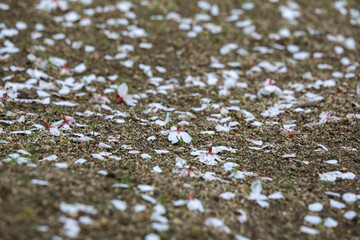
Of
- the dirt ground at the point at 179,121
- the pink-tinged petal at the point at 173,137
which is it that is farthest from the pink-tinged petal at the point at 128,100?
the pink-tinged petal at the point at 173,137

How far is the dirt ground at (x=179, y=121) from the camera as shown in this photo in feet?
8.50

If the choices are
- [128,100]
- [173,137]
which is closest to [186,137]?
[173,137]

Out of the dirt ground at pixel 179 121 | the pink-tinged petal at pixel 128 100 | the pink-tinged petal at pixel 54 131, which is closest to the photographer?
the dirt ground at pixel 179 121

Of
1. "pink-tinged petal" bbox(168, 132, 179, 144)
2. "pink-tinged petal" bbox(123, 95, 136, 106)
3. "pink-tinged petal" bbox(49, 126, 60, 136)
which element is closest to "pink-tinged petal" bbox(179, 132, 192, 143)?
"pink-tinged petal" bbox(168, 132, 179, 144)

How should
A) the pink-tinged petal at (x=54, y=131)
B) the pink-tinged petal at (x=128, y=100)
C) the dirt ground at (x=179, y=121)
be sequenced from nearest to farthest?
the dirt ground at (x=179, y=121)
the pink-tinged petal at (x=54, y=131)
the pink-tinged petal at (x=128, y=100)

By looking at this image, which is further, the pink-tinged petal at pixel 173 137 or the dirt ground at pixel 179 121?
the pink-tinged petal at pixel 173 137

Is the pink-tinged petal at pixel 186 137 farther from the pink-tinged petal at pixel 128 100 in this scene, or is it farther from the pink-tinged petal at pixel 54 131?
the pink-tinged petal at pixel 54 131

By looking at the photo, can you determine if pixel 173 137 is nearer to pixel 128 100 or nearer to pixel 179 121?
pixel 179 121

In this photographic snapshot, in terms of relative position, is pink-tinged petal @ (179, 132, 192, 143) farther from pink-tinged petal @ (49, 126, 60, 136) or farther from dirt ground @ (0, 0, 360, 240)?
pink-tinged petal @ (49, 126, 60, 136)

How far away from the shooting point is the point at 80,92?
191 inches

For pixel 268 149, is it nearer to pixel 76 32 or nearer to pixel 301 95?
pixel 301 95

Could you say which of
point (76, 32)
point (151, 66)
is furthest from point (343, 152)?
point (76, 32)

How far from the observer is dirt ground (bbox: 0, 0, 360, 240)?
259 centimetres

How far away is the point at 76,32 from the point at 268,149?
366 centimetres
